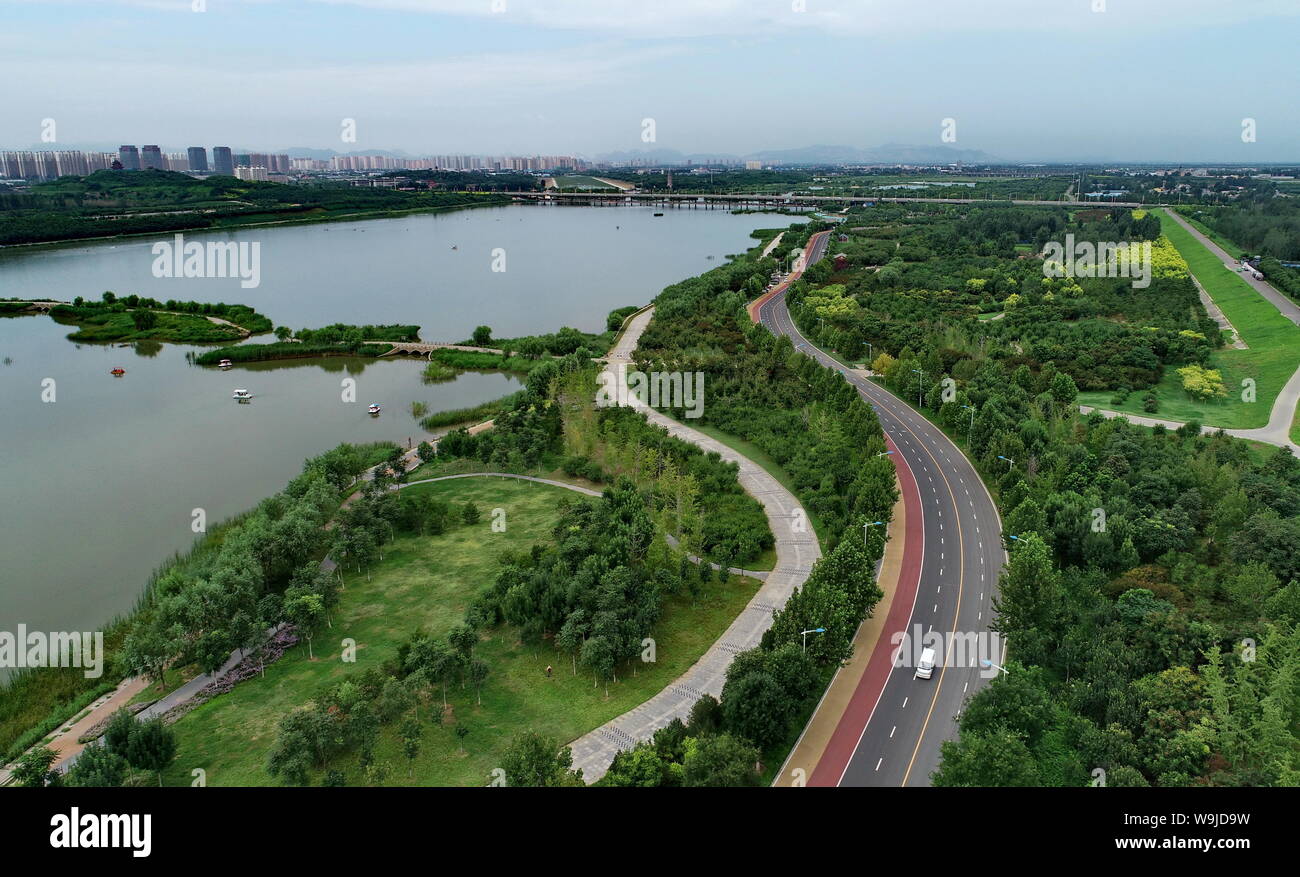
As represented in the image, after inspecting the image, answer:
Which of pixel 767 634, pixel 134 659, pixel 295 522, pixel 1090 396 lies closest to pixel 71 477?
pixel 295 522

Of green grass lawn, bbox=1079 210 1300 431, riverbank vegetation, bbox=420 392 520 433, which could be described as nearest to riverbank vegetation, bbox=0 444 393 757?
riverbank vegetation, bbox=420 392 520 433

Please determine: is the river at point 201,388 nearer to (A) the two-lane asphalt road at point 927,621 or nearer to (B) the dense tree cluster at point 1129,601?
(A) the two-lane asphalt road at point 927,621

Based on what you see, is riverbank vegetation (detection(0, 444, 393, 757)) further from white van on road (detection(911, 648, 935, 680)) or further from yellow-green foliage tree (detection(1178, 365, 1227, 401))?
yellow-green foliage tree (detection(1178, 365, 1227, 401))

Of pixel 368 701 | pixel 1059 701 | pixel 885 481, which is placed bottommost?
pixel 1059 701

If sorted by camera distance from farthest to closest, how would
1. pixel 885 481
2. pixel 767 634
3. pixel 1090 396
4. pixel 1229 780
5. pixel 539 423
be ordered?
1. pixel 1090 396
2. pixel 539 423
3. pixel 885 481
4. pixel 767 634
5. pixel 1229 780

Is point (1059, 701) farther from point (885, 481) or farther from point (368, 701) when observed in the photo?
point (368, 701)

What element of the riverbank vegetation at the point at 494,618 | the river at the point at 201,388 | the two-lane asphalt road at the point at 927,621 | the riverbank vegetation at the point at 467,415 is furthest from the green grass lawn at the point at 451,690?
the riverbank vegetation at the point at 467,415

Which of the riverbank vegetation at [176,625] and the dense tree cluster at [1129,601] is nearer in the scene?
the dense tree cluster at [1129,601]
